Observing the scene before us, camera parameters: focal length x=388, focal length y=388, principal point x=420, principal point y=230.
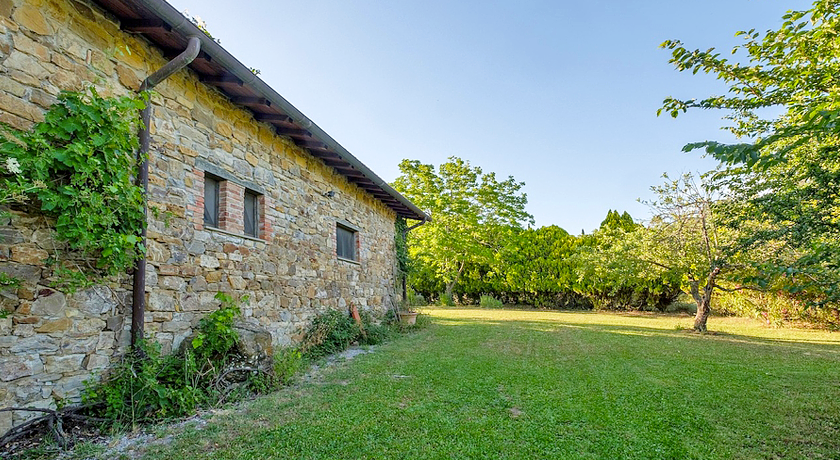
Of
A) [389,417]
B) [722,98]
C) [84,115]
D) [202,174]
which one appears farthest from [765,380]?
[84,115]

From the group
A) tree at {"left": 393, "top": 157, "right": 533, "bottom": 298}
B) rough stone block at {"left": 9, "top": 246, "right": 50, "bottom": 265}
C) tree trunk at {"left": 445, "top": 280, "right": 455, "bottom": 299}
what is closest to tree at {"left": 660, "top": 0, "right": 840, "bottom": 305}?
rough stone block at {"left": 9, "top": 246, "right": 50, "bottom": 265}

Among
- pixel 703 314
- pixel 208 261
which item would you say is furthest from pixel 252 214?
pixel 703 314

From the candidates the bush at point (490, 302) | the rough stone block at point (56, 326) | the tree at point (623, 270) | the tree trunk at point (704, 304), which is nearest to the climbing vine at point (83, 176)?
the rough stone block at point (56, 326)

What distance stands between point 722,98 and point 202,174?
6.14m

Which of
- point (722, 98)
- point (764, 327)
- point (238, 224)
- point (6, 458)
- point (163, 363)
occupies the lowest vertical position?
point (764, 327)

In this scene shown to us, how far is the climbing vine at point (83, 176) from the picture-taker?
108 inches

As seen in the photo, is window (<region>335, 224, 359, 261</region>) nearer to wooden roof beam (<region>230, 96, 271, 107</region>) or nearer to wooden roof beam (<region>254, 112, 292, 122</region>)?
wooden roof beam (<region>254, 112, 292, 122</region>)

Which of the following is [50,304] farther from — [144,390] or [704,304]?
[704,304]

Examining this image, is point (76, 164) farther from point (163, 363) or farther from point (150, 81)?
point (163, 363)

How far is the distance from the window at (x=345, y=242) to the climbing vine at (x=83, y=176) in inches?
186

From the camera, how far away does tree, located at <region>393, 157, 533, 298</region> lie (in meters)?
19.0

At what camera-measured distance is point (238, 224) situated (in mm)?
5199

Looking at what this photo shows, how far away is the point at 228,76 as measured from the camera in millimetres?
4633

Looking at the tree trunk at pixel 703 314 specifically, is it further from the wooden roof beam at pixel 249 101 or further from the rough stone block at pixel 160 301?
the rough stone block at pixel 160 301
